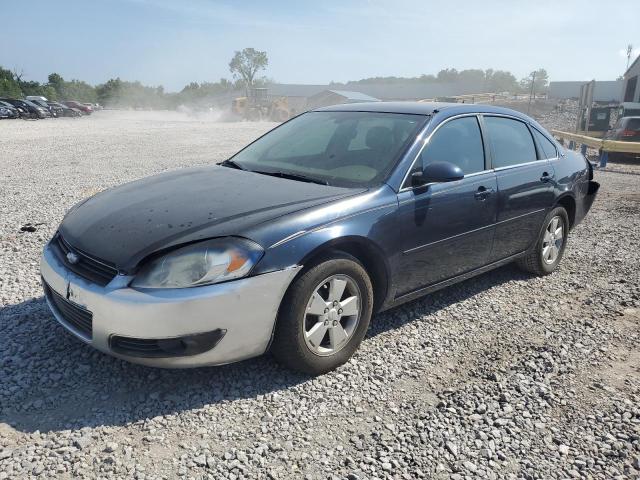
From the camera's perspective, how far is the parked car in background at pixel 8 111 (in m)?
36.2

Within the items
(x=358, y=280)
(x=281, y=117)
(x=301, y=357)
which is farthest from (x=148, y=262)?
(x=281, y=117)

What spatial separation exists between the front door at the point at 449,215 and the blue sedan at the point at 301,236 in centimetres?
1

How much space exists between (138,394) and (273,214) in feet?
4.22

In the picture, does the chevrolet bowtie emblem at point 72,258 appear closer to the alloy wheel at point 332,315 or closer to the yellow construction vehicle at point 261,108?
the alloy wheel at point 332,315

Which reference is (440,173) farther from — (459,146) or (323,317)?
(323,317)

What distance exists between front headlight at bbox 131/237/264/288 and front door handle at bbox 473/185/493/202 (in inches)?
81.0

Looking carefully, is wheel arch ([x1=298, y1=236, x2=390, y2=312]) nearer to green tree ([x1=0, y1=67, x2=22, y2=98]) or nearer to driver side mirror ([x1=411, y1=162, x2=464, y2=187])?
driver side mirror ([x1=411, y1=162, x2=464, y2=187])

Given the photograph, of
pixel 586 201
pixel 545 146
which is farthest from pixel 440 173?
pixel 586 201

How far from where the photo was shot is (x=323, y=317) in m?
3.18

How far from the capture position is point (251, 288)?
2807mm

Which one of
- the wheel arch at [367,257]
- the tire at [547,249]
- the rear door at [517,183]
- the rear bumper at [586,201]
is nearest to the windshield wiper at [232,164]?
the wheel arch at [367,257]

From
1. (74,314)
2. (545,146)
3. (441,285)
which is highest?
(545,146)

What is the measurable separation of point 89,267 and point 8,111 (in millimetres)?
40510

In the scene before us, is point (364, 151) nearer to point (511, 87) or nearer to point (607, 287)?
point (607, 287)
